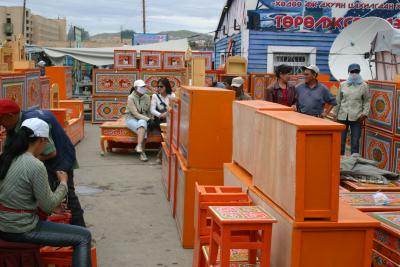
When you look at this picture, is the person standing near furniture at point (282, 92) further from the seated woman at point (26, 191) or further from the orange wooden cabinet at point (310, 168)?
the orange wooden cabinet at point (310, 168)

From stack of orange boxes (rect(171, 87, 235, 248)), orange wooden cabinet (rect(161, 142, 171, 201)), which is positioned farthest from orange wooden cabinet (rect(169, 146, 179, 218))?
stack of orange boxes (rect(171, 87, 235, 248))

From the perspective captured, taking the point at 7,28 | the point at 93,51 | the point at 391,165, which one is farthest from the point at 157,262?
the point at 93,51

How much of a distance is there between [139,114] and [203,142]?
5.39 metres

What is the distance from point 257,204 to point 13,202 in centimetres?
167

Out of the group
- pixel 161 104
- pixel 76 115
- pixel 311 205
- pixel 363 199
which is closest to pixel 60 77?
pixel 76 115

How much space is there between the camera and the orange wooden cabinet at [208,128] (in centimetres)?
541

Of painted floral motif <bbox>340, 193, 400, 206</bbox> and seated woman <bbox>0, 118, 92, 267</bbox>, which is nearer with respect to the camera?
seated woman <bbox>0, 118, 92, 267</bbox>

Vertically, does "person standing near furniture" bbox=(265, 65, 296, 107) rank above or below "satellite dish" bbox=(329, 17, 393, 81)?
below

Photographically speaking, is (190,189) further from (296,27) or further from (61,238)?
(296,27)

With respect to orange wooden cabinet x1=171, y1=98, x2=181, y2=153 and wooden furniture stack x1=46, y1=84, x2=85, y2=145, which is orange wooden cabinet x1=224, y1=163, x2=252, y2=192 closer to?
orange wooden cabinet x1=171, y1=98, x2=181, y2=153

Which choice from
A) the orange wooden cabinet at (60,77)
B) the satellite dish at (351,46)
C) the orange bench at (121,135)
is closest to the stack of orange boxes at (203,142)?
the orange bench at (121,135)

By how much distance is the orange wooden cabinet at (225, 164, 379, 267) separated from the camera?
9.72 ft

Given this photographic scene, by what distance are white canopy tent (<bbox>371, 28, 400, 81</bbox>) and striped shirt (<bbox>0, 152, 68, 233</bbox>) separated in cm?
800

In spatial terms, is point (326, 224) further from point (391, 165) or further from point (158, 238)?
point (391, 165)
